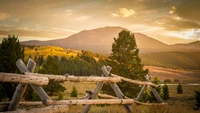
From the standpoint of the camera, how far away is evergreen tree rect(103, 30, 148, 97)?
17.6 meters

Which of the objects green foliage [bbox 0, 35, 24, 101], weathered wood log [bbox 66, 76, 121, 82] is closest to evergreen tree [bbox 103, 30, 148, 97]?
green foliage [bbox 0, 35, 24, 101]

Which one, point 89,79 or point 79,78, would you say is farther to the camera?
point 89,79

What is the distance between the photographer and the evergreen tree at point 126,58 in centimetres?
1764

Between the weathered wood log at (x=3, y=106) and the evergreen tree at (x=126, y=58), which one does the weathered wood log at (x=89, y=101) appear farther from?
the evergreen tree at (x=126, y=58)

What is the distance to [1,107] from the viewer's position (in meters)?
4.65

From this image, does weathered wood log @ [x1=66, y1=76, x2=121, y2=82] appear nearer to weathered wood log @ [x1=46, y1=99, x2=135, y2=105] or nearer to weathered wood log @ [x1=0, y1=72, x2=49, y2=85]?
weathered wood log @ [x1=46, y1=99, x2=135, y2=105]

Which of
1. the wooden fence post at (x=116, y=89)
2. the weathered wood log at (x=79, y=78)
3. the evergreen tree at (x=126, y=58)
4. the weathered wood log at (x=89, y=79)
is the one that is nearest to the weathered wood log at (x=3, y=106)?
the weathered wood log at (x=79, y=78)

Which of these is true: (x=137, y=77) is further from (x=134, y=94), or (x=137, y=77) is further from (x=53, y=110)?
(x=53, y=110)

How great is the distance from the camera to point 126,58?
17.9m

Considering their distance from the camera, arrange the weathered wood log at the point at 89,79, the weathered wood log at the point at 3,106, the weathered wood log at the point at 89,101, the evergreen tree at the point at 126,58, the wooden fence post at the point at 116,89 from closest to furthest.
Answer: the weathered wood log at the point at 3,106 → the weathered wood log at the point at 89,101 → the weathered wood log at the point at 89,79 → the wooden fence post at the point at 116,89 → the evergreen tree at the point at 126,58

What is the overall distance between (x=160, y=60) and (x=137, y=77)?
113 metres

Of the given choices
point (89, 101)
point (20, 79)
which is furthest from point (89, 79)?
point (20, 79)

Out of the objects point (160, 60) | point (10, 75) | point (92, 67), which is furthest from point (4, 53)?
point (160, 60)

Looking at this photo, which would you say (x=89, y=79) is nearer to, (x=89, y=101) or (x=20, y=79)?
(x=89, y=101)
